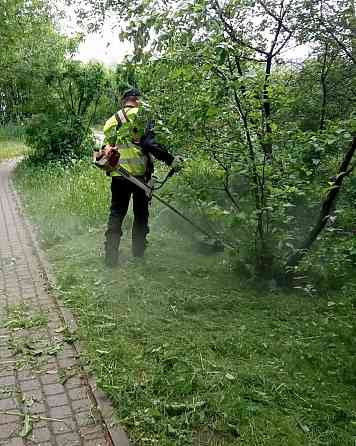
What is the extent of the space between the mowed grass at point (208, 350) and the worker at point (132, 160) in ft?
1.03

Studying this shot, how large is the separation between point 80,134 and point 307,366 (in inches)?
402

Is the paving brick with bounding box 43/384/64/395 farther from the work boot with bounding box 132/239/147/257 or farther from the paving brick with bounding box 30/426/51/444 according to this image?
the work boot with bounding box 132/239/147/257

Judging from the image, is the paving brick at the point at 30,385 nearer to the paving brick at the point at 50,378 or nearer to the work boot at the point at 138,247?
the paving brick at the point at 50,378

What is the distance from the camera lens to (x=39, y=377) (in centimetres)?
377

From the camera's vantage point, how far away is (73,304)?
196 inches

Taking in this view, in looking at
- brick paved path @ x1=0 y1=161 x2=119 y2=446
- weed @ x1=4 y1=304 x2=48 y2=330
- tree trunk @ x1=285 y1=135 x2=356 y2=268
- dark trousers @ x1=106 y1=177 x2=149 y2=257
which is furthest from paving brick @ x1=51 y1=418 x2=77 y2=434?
dark trousers @ x1=106 y1=177 x2=149 y2=257

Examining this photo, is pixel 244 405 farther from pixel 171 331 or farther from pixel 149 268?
pixel 149 268

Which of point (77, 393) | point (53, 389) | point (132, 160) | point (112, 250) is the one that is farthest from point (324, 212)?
point (53, 389)

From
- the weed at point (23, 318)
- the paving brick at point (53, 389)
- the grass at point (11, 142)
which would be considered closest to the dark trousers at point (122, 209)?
the weed at point (23, 318)

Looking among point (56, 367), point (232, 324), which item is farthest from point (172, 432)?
point (232, 324)

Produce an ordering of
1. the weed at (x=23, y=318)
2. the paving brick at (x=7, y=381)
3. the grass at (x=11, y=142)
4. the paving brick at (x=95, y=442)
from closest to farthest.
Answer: the paving brick at (x=95, y=442) < the paving brick at (x=7, y=381) < the weed at (x=23, y=318) < the grass at (x=11, y=142)

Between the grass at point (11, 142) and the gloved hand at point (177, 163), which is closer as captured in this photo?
the gloved hand at point (177, 163)

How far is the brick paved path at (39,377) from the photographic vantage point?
3.17 metres

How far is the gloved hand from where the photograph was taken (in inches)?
204
